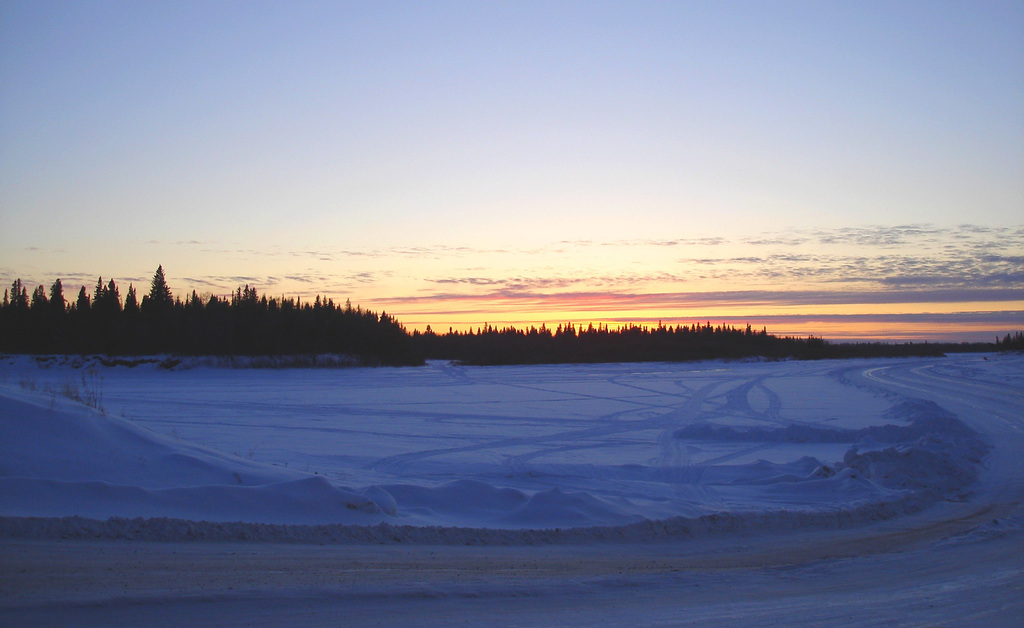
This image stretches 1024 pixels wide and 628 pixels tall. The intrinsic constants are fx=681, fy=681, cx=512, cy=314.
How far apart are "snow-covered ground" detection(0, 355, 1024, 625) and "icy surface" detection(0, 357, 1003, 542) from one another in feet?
0.16

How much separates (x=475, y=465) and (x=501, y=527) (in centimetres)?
484

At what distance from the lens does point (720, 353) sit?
9419 cm

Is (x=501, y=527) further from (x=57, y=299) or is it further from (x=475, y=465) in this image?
(x=57, y=299)

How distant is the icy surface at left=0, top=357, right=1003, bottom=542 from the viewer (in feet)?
26.1

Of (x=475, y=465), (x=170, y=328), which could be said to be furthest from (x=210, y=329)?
(x=475, y=465)

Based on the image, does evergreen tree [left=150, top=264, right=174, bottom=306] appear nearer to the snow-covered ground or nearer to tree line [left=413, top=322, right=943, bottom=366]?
tree line [left=413, top=322, right=943, bottom=366]

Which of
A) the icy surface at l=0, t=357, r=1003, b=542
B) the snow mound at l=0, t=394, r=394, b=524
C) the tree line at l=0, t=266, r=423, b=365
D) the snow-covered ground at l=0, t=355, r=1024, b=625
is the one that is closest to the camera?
the snow-covered ground at l=0, t=355, r=1024, b=625

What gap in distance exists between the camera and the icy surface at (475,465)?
26.1ft

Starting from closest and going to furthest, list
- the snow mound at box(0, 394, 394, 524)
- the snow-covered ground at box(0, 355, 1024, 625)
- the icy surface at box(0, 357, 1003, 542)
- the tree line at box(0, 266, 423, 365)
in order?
the snow-covered ground at box(0, 355, 1024, 625) < the snow mound at box(0, 394, 394, 524) < the icy surface at box(0, 357, 1003, 542) < the tree line at box(0, 266, 423, 365)

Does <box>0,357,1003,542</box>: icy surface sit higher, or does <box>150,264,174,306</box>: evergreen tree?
<box>150,264,174,306</box>: evergreen tree

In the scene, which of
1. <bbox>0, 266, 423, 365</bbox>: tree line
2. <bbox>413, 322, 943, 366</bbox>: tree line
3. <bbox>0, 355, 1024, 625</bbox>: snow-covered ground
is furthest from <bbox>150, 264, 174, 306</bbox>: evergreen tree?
<bbox>0, 355, 1024, 625</bbox>: snow-covered ground

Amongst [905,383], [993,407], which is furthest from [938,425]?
[905,383]

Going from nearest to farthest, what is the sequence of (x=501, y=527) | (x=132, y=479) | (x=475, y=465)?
1. (x=501, y=527)
2. (x=132, y=479)
3. (x=475, y=465)

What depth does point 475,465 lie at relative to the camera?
12.8 metres
